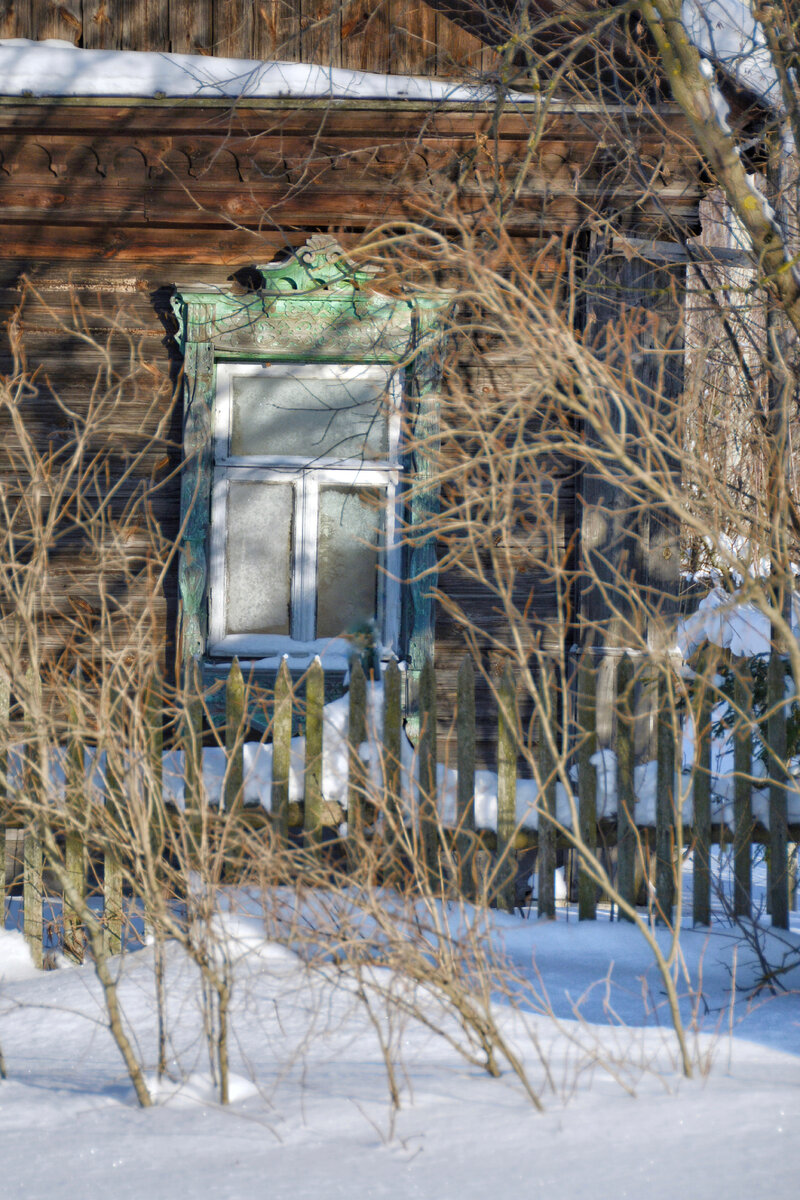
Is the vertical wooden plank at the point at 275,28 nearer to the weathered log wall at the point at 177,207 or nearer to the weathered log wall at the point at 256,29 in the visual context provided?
the weathered log wall at the point at 256,29

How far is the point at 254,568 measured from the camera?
5.41m

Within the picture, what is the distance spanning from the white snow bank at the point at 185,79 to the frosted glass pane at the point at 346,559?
206cm

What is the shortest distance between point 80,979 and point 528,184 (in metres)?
4.32

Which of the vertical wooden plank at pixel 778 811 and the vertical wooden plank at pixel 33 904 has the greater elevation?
the vertical wooden plank at pixel 778 811

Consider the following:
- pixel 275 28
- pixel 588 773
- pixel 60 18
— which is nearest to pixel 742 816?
pixel 588 773

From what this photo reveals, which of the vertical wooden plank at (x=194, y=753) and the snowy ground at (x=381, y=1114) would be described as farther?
the vertical wooden plank at (x=194, y=753)

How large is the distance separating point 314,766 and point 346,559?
5.58 ft

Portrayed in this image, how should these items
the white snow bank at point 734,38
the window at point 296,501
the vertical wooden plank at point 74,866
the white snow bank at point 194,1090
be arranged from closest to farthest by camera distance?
1. the white snow bank at point 194,1090
2. the vertical wooden plank at point 74,866
3. the white snow bank at point 734,38
4. the window at point 296,501

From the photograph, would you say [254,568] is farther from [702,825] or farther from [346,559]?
[702,825]

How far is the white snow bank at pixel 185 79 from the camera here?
16.7ft

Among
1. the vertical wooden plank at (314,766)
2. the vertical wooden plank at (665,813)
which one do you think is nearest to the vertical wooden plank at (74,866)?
the vertical wooden plank at (314,766)

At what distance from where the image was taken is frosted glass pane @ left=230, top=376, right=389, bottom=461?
537 cm

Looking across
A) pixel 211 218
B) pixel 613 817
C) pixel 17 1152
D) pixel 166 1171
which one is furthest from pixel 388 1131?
pixel 211 218

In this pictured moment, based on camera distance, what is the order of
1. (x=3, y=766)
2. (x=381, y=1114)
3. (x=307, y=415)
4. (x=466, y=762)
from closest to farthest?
(x=381, y=1114) → (x=3, y=766) → (x=466, y=762) → (x=307, y=415)
